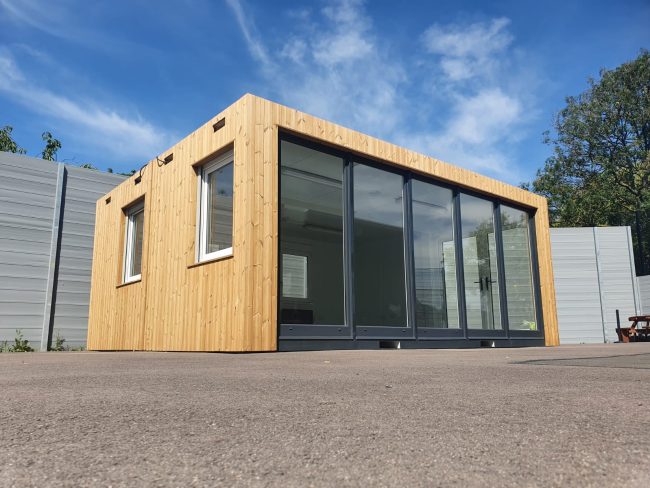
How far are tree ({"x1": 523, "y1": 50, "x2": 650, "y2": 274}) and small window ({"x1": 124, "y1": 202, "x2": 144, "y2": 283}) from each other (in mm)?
22042

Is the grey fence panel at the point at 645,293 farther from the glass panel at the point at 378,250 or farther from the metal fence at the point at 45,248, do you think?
the metal fence at the point at 45,248

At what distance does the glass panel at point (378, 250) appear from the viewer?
5.71 m

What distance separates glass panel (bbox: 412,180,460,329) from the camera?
20.9 ft

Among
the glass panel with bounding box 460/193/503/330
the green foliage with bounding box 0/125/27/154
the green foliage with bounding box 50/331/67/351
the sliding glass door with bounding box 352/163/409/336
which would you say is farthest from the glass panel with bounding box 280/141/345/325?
the green foliage with bounding box 0/125/27/154

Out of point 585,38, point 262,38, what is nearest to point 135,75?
point 262,38

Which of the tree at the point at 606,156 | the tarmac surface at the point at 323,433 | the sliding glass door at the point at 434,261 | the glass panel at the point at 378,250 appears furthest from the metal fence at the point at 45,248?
the tree at the point at 606,156

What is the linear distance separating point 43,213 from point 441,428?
8426 mm

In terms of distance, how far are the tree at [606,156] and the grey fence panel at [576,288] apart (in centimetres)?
1255

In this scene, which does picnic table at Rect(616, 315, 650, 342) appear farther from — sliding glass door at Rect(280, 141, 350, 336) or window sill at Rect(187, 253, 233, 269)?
window sill at Rect(187, 253, 233, 269)

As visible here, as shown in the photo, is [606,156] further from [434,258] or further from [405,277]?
[405,277]

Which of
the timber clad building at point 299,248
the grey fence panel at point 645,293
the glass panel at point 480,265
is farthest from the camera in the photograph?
the grey fence panel at point 645,293

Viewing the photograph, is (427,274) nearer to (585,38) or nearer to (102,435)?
(102,435)

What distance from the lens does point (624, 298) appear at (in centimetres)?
1291

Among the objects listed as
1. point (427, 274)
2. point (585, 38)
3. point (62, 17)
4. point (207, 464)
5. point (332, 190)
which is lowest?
point (207, 464)
